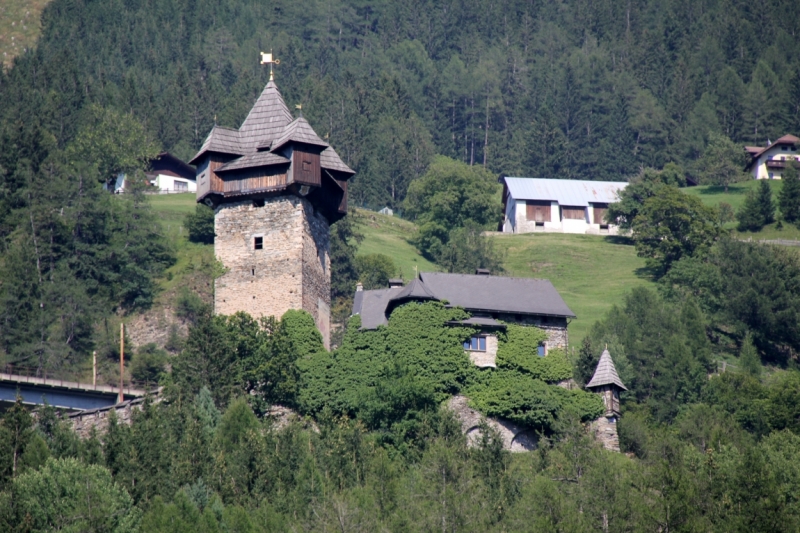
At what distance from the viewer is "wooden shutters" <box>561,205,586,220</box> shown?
335 feet

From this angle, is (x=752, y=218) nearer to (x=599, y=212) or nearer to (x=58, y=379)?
(x=599, y=212)

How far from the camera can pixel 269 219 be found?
5550cm

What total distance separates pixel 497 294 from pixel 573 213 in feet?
159

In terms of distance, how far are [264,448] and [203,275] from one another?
28.7 m

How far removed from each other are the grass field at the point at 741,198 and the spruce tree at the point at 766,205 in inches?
24.0

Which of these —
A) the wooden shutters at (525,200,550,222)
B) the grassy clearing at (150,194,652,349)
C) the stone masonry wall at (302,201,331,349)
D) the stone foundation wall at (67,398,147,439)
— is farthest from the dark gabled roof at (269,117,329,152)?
the wooden shutters at (525,200,550,222)

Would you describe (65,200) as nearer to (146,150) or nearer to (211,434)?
(146,150)

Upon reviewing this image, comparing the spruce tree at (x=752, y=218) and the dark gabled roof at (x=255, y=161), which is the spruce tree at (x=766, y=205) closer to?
the spruce tree at (x=752, y=218)

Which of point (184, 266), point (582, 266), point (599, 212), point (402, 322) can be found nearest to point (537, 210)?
point (599, 212)

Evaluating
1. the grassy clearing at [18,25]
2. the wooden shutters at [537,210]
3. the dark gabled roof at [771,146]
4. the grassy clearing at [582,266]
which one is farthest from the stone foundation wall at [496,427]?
the grassy clearing at [18,25]

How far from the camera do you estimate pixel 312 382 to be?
52.0m

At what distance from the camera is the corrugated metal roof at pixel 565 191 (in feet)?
337

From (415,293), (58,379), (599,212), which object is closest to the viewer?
(415,293)

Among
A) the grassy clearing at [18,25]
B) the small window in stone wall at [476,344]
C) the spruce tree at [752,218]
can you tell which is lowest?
the small window in stone wall at [476,344]
